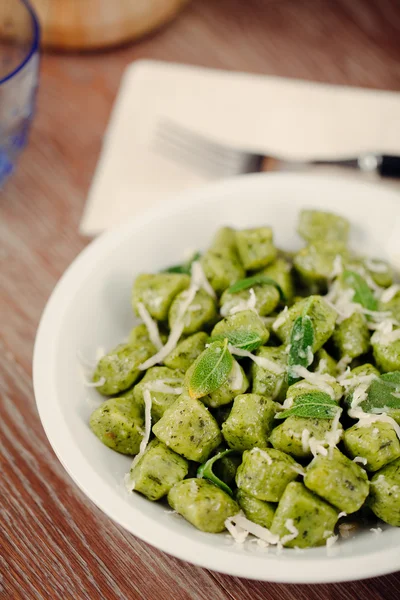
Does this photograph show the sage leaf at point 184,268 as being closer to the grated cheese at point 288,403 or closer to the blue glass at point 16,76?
the grated cheese at point 288,403

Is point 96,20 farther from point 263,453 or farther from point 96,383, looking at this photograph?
point 263,453

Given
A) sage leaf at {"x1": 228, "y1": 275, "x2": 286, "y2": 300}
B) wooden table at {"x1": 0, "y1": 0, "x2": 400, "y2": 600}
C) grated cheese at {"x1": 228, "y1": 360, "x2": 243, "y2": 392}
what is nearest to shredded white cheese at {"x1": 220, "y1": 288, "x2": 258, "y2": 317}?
sage leaf at {"x1": 228, "y1": 275, "x2": 286, "y2": 300}

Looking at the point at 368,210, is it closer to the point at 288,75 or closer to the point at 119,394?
the point at 119,394

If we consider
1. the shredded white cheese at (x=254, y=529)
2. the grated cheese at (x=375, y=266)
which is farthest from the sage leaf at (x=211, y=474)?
the grated cheese at (x=375, y=266)

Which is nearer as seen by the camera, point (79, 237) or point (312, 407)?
point (312, 407)

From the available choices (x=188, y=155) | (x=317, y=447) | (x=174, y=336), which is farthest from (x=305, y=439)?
(x=188, y=155)

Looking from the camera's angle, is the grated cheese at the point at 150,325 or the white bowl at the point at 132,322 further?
the grated cheese at the point at 150,325
